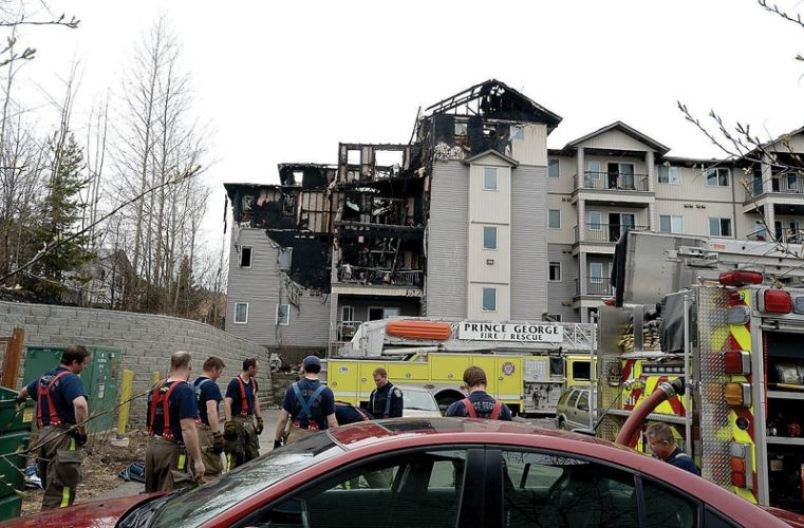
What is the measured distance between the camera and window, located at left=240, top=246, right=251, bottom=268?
33312 mm

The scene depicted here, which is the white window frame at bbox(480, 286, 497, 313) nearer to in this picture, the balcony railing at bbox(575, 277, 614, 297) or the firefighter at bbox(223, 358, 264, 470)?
the balcony railing at bbox(575, 277, 614, 297)

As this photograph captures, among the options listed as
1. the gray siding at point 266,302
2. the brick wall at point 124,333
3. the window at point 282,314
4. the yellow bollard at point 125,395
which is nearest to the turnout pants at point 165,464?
the yellow bollard at point 125,395

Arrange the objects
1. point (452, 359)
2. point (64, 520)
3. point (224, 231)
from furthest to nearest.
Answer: point (224, 231) < point (452, 359) < point (64, 520)

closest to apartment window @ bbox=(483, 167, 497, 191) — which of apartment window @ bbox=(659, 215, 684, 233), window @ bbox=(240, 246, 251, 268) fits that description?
apartment window @ bbox=(659, 215, 684, 233)

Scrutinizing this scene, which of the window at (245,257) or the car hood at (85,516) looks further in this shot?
the window at (245,257)

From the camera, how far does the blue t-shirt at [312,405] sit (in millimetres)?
6520

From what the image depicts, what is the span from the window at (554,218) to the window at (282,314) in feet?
49.9

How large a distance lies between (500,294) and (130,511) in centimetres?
2709

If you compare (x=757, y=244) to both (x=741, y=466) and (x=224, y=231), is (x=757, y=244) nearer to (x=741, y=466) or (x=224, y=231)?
(x=741, y=466)

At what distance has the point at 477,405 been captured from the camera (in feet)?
19.3

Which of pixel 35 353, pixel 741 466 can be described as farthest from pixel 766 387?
pixel 35 353

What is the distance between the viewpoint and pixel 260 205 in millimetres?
34281

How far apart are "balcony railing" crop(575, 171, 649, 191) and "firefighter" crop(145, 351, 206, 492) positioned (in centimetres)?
2979

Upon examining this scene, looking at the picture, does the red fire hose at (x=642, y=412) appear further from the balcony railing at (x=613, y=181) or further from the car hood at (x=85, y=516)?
the balcony railing at (x=613, y=181)
